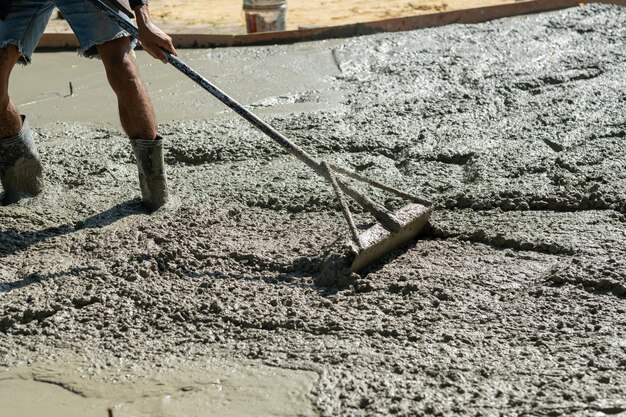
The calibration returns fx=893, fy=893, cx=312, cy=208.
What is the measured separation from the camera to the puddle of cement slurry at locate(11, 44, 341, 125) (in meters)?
5.29

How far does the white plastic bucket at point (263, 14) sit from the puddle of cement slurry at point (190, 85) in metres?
0.54

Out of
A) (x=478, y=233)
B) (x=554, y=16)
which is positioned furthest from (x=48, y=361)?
(x=554, y=16)

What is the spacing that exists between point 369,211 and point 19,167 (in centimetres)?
169

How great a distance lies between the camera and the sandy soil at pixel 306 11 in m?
7.65

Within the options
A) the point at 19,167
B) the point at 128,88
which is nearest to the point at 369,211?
the point at 128,88

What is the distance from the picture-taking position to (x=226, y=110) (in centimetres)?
518

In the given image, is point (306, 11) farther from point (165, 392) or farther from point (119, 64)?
point (165, 392)

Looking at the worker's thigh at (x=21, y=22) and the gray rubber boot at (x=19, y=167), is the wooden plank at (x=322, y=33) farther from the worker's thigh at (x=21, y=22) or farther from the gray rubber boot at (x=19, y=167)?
the worker's thigh at (x=21, y=22)

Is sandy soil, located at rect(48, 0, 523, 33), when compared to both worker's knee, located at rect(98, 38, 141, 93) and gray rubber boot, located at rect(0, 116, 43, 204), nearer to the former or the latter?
gray rubber boot, located at rect(0, 116, 43, 204)

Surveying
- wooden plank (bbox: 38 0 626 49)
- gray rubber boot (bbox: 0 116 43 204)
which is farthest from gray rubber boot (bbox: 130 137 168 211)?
wooden plank (bbox: 38 0 626 49)

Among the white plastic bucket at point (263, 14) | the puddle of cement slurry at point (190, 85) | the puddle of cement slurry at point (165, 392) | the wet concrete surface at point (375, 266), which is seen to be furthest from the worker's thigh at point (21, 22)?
the white plastic bucket at point (263, 14)

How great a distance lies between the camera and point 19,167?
4113mm

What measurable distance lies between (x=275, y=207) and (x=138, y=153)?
2.13 ft

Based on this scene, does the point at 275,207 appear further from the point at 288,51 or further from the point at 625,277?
the point at 288,51
